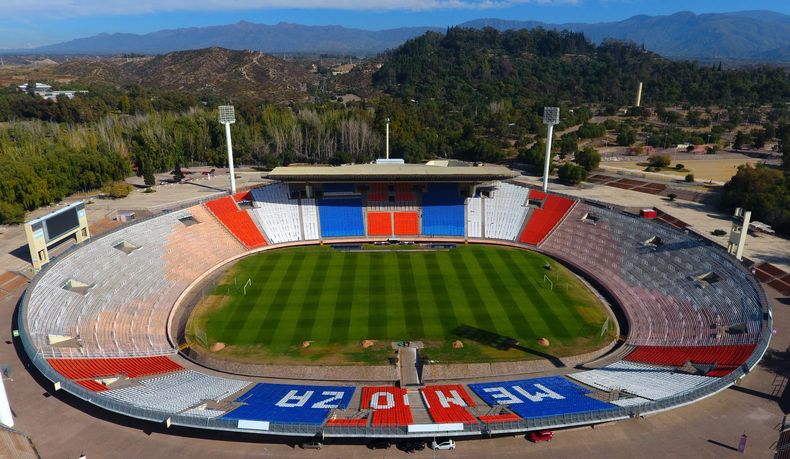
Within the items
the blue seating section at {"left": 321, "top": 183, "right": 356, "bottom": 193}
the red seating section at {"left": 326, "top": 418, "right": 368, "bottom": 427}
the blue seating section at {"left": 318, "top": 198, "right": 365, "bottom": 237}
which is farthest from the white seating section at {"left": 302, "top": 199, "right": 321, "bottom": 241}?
the red seating section at {"left": 326, "top": 418, "right": 368, "bottom": 427}

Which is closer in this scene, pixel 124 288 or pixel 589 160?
pixel 124 288

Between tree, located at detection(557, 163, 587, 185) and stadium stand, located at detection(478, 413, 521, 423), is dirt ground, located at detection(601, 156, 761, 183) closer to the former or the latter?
tree, located at detection(557, 163, 587, 185)

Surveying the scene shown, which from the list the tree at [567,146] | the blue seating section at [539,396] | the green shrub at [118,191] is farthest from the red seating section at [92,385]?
the tree at [567,146]

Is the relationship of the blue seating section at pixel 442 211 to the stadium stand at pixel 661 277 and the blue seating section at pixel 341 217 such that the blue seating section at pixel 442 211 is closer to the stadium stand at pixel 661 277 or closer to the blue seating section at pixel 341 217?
the blue seating section at pixel 341 217

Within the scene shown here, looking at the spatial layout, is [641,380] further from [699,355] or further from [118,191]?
[118,191]

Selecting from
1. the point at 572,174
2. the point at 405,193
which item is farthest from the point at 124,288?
the point at 572,174
